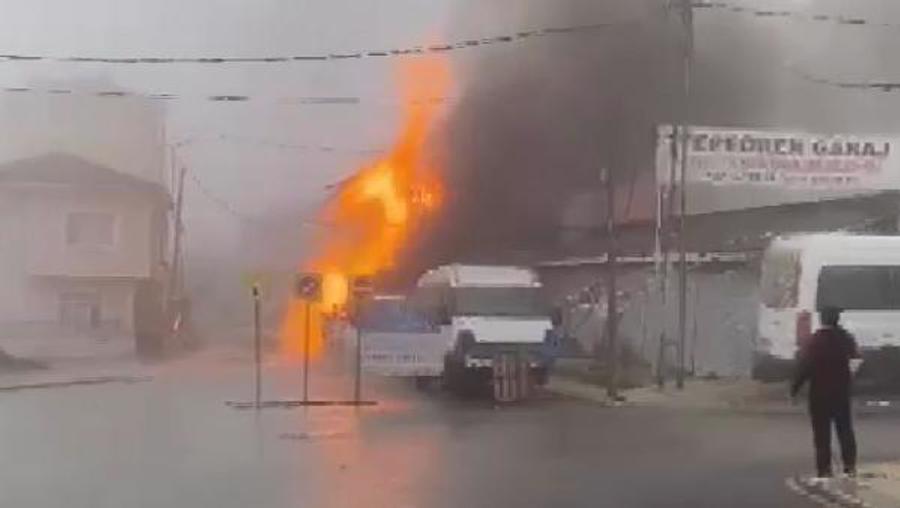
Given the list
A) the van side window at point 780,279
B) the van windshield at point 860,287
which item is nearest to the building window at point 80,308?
the van side window at point 780,279

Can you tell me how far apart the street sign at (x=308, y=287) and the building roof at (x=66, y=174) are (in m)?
26.6

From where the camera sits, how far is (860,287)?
18859 mm

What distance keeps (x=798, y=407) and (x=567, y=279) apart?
45.8 feet

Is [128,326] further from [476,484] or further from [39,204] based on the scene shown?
[476,484]

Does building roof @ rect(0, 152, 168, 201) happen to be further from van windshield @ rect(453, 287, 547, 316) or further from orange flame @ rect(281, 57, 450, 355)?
van windshield @ rect(453, 287, 547, 316)

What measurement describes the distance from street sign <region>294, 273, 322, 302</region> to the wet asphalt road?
1.91 metres

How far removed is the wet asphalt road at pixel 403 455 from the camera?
10000 mm

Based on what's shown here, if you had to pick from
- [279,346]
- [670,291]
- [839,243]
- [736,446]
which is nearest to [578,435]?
[736,446]

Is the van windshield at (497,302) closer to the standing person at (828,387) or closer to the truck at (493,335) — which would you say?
the truck at (493,335)

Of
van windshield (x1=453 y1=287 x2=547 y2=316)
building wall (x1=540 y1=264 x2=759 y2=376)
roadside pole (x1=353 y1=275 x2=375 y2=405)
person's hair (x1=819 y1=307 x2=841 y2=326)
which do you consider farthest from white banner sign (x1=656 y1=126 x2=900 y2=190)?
person's hair (x1=819 y1=307 x2=841 y2=326)

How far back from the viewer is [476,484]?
10.6 m

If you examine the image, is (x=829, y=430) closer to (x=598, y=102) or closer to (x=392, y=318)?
(x=392, y=318)

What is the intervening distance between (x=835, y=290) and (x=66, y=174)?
→ 3237cm

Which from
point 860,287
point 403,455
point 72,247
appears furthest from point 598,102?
point 72,247
